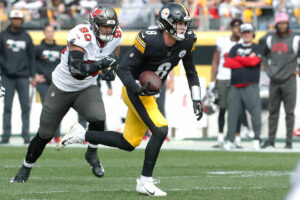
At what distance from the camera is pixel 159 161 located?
887cm

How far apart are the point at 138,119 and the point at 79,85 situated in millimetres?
863

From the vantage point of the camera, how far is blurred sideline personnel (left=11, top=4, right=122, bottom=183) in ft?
20.9

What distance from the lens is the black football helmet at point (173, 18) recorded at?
5.69 metres

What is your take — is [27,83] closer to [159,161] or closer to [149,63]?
[159,161]

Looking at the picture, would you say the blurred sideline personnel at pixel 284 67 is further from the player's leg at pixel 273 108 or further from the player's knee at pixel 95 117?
the player's knee at pixel 95 117

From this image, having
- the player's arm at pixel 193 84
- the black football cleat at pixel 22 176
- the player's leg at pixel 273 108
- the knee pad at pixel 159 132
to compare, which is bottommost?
the player's leg at pixel 273 108

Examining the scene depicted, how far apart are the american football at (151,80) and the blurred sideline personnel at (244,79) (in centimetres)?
507

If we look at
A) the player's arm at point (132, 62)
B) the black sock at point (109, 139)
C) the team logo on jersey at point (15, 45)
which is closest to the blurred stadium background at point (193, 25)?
the team logo on jersey at point (15, 45)

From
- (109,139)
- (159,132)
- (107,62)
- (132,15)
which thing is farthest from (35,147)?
(132,15)

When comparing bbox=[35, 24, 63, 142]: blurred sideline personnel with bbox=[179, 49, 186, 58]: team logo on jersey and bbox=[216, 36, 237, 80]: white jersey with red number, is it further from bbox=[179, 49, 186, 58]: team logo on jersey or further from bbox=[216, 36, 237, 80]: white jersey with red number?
bbox=[179, 49, 186, 58]: team logo on jersey

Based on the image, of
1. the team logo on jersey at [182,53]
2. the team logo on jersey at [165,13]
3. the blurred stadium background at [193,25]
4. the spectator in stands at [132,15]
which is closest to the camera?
the team logo on jersey at [165,13]

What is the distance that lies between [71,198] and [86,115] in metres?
1.39

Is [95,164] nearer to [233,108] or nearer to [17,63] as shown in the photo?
[233,108]

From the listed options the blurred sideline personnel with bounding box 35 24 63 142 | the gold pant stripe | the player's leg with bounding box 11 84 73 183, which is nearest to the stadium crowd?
the blurred sideline personnel with bounding box 35 24 63 142
